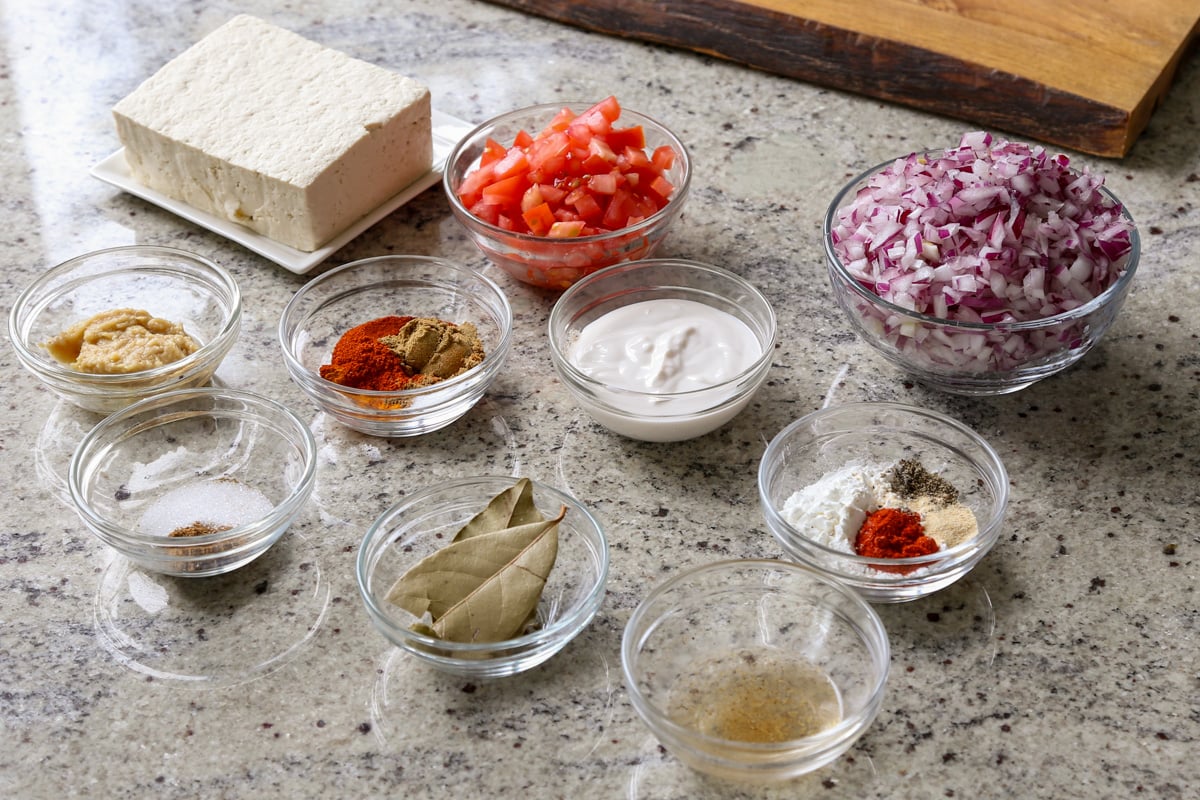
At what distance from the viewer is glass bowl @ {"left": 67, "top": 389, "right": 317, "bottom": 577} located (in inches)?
58.2

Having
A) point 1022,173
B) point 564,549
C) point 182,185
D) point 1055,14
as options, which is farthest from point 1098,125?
point 182,185

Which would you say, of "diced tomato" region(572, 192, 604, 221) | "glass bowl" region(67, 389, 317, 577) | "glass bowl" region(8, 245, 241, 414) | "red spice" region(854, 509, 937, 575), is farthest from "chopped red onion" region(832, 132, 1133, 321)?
"glass bowl" region(8, 245, 241, 414)

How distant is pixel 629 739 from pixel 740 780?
15 centimetres

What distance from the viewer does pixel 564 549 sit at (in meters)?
1.51

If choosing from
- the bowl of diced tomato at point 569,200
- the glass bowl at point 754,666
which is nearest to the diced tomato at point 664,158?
the bowl of diced tomato at point 569,200

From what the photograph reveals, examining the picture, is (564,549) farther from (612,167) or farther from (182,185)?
(182,185)

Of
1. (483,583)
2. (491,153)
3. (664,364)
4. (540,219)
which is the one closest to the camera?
(483,583)

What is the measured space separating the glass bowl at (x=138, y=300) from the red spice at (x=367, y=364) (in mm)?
182

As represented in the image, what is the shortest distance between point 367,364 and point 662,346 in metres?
0.43

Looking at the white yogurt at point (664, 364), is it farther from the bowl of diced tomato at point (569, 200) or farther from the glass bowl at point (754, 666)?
the glass bowl at point (754, 666)

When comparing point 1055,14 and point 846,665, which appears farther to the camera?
point 1055,14

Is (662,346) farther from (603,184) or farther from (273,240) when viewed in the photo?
(273,240)

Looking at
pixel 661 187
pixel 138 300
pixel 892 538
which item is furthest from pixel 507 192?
pixel 892 538

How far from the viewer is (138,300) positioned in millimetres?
1932
